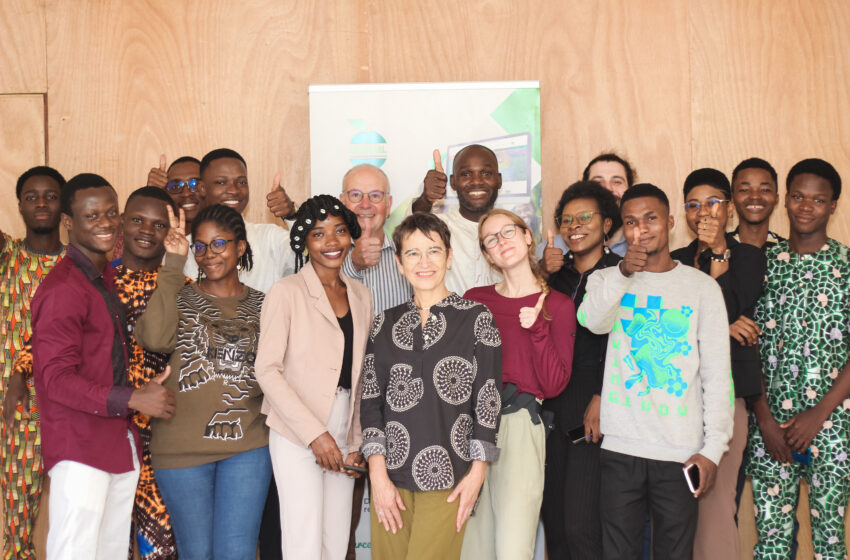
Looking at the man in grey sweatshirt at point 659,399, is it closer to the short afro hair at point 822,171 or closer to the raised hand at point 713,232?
the raised hand at point 713,232

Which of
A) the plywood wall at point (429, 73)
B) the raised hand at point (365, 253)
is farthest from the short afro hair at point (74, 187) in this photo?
the plywood wall at point (429, 73)

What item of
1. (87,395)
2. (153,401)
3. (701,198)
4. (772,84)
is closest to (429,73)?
(701,198)

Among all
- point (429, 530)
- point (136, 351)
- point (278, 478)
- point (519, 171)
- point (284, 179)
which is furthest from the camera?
point (284, 179)

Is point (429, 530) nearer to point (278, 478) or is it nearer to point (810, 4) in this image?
point (278, 478)

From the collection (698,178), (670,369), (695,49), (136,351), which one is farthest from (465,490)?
(695,49)

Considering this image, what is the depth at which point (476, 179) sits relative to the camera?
3.83 m

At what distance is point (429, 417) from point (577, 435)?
2.47 ft

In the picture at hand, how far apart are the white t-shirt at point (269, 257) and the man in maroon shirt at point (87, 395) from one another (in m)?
0.86

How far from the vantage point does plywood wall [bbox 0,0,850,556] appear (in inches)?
179

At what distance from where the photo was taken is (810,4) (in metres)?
4.54

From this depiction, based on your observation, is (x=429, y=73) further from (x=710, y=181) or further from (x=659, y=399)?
(x=659, y=399)

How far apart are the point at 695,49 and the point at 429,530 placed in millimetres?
3460

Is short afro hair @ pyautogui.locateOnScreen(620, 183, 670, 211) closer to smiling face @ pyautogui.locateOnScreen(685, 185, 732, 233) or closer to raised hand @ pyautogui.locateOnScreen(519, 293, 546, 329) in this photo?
smiling face @ pyautogui.locateOnScreen(685, 185, 732, 233)

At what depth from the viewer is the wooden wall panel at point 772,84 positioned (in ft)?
14.8
